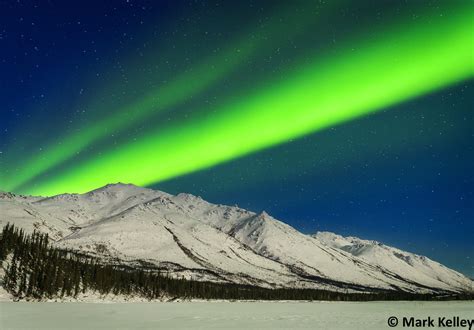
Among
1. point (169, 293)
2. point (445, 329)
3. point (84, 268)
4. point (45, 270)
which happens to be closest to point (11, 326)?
point (445, 329)

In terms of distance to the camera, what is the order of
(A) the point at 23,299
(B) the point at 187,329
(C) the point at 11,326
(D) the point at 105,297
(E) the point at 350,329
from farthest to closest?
(D) the point at 105,297
(A) the point at 23,299
(E) the point at 350,329
(B) the point at 187,329
(C) the point at 11,326

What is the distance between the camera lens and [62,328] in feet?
107

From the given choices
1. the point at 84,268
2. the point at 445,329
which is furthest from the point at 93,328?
the point at 84,268

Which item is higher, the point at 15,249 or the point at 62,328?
the point at 15,249

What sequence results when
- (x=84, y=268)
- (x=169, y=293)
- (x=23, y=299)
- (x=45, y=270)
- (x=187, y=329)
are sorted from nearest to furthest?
(x=187, y=329) → (x=23, y=299) → (x=45, y=270) → (x=84, y=268) → (x=169, y=293)

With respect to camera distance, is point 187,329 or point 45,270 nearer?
point 187,329

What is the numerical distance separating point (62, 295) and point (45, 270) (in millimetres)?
7282

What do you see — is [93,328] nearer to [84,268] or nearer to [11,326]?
[11,326]

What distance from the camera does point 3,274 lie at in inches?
3713

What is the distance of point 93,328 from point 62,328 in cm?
226

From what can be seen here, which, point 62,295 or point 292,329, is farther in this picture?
point 62,295

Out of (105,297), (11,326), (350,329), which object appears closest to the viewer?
(11,326)

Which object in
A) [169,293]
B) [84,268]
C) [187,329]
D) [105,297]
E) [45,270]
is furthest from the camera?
[169,293]

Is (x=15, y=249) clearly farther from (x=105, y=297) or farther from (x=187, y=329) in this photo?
(x=187, y=329)
